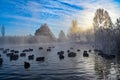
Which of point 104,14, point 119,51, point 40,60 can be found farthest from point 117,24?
point 40,60

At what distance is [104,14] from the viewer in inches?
5566

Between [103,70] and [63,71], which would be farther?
[103,70]

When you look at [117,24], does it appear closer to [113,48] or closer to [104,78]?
[113,48]

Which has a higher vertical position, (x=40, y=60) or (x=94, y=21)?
(x=94, y=21)

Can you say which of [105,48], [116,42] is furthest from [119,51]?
[105,48]

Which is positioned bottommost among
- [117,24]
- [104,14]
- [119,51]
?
[119,51]

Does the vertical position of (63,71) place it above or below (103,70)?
above

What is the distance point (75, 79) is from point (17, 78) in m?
13.3

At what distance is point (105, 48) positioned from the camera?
106 m

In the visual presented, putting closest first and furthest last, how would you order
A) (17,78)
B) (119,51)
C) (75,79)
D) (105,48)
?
(75,79) < (17,78) < (119,51) < (105,48)

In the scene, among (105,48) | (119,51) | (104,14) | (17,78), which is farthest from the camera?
(104,14)

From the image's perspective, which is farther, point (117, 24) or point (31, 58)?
point (117, 24)

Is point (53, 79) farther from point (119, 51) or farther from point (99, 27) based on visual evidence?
point (99, 27)

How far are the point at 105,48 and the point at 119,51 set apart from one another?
56.1ft
